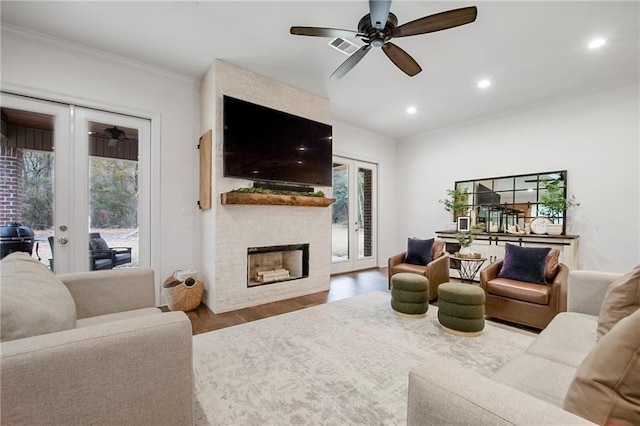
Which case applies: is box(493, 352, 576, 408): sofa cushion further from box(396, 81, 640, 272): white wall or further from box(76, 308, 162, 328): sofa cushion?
box(396, 81, 640, 272): white wall

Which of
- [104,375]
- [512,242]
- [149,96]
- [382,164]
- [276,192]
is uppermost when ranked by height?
[149,96]

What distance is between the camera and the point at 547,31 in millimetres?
2771

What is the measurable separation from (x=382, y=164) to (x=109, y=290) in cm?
558

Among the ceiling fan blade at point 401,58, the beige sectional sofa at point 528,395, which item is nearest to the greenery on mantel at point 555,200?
the ceiling fan blade at point 401,58

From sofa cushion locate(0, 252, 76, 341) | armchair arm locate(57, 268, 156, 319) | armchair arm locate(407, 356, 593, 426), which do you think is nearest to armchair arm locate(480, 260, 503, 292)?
armchair arm locate(407, 356, 593, 426)

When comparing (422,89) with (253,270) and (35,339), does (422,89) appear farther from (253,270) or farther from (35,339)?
(35,339)

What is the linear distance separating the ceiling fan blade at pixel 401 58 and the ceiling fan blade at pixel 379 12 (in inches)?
10.4

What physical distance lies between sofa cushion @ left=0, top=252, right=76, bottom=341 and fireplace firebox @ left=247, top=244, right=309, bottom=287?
2.22 m

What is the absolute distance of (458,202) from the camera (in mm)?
5367

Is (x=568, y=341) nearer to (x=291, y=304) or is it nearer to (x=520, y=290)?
(x=520, y=290)

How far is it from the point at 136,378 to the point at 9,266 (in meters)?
1.03

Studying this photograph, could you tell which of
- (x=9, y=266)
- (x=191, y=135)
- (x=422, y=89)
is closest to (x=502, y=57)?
(x=422, y=89)

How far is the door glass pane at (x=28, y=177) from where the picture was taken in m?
2.76

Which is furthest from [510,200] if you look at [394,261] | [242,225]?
[242,225]
